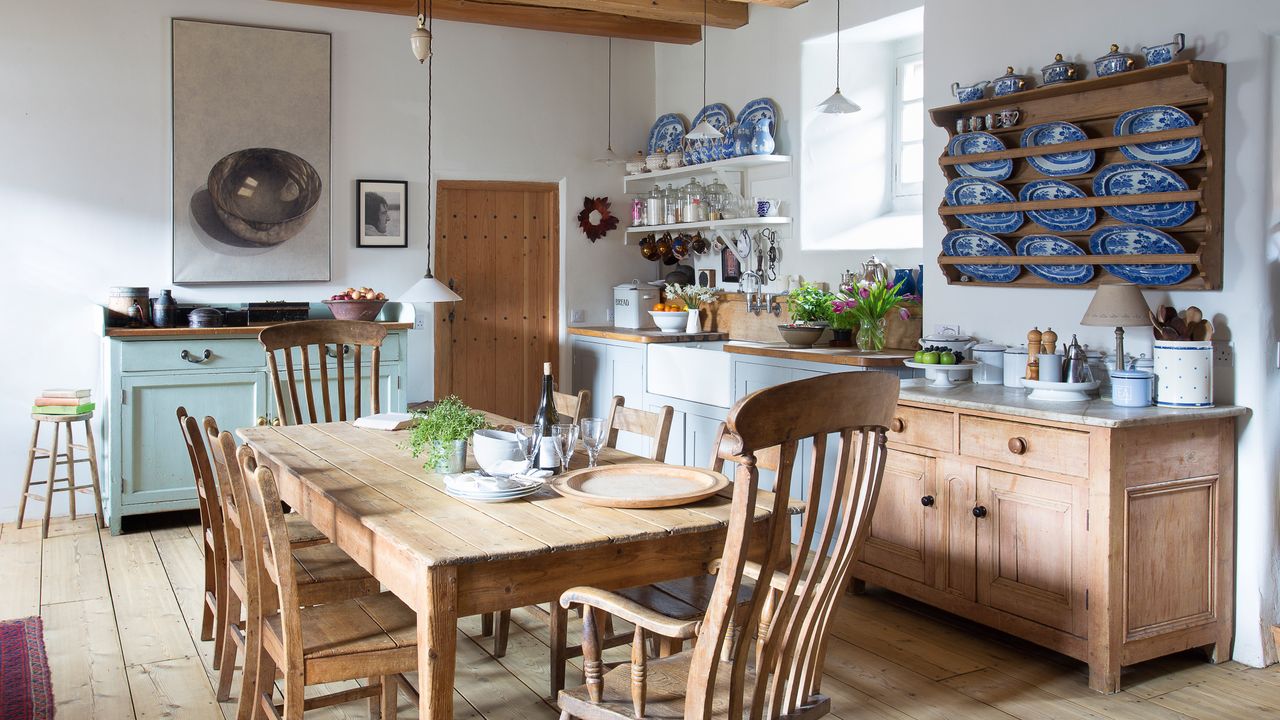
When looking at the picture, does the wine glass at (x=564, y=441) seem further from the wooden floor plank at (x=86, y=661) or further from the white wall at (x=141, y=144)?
the white wall at (x=141, y=144)

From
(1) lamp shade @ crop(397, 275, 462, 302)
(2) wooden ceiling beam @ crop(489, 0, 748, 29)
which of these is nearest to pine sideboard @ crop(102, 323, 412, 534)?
(1) lamp shade @ crop(397, 275, 462, 302)

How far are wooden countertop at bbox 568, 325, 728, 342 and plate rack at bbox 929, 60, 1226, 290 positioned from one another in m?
2.04

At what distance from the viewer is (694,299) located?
6504mm

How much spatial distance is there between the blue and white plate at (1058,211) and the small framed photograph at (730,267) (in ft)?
8.10

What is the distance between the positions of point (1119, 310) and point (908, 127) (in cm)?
238

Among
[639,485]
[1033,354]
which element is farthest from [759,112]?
[639,485]

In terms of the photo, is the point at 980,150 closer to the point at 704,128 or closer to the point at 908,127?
the point at 908,127

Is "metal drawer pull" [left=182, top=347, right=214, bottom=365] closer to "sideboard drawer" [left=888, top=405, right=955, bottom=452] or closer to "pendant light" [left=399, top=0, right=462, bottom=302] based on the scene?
"pendant light" [left=399, top=0, right=462, bottom=302]

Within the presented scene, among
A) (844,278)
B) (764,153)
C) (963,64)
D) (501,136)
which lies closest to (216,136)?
(501,136)

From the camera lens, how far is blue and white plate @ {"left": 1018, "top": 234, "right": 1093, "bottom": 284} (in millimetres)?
3912

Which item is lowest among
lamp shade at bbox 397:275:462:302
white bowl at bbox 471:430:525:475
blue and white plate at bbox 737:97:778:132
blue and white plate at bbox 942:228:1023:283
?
white bowl at bbox 471:430:525:475

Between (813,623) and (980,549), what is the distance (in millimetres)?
1872

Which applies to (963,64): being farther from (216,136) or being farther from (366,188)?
(216,136)

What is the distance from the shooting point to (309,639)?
2441 mm
